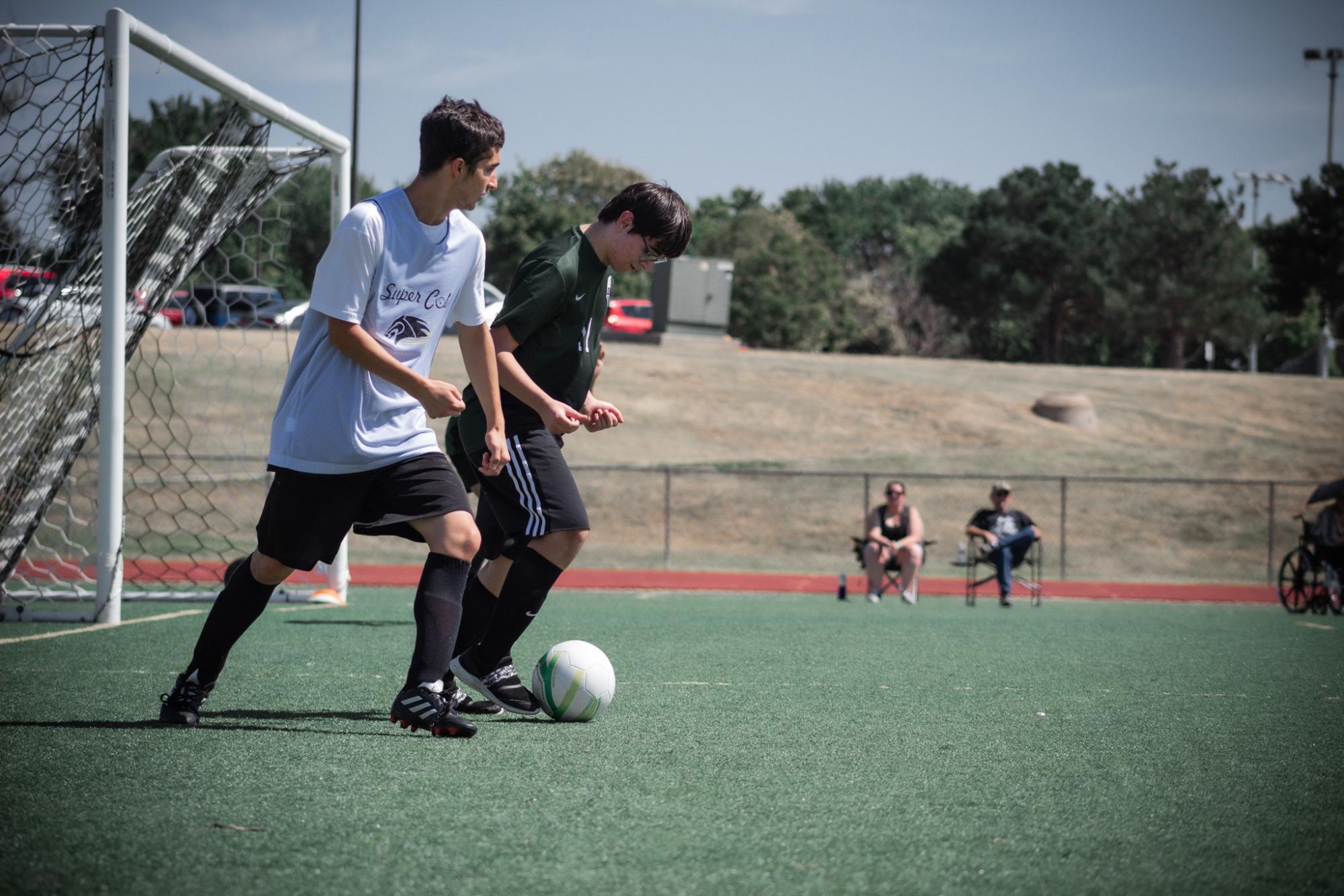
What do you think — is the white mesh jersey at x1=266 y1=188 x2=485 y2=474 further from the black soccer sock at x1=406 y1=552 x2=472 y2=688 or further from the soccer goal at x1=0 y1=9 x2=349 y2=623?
the soccer goal at x1=0 y1=9 x2=349 y2=623

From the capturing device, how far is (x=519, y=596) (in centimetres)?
447

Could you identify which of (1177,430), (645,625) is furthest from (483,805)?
(1177,430)

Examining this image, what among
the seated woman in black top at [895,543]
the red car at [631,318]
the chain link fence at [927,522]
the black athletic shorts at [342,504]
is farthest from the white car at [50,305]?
the red car at [631,318]

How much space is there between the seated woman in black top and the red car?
21.5m

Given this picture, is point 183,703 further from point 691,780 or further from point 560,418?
point 691,780

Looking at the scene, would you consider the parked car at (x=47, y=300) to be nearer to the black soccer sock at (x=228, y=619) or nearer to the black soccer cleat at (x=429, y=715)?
the black soccer sock at (x=228, y=619)

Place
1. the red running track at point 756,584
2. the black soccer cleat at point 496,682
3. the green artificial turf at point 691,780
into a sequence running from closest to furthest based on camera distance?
the green artificial turf at point 691,780 → the black soccer cleat at point 496,682 → the red running track at point 756,584

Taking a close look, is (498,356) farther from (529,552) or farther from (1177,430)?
(1177,430)

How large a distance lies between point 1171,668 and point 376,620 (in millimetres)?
5145

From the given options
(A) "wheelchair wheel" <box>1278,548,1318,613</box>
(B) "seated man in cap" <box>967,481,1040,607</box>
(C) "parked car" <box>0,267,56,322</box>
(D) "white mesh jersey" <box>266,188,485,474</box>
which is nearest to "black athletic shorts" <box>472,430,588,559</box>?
(D) "white mesh jersey" <box>266,188,485,474</box>

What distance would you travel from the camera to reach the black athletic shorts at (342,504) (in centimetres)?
387

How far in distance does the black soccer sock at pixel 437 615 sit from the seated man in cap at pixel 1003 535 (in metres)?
10.1

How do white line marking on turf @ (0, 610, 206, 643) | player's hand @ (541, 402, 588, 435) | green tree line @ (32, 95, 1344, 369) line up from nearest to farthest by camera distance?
player's hand @ (541, 402, 588, 435) → white line marking on turf @ (0, 610, 206, 643) → green tree line @ (32, 95, 1344, 369)

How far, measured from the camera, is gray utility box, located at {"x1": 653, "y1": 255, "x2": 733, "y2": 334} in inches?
1291
